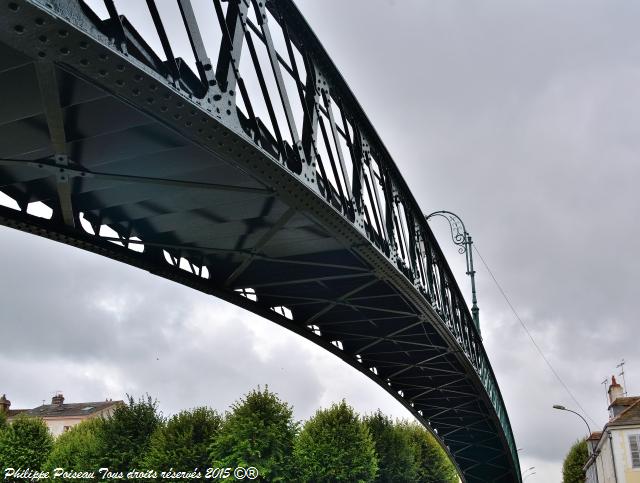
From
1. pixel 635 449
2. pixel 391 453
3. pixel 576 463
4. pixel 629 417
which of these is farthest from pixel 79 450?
pixel 576 463

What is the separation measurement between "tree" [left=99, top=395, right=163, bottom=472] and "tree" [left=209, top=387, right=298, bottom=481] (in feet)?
16.4

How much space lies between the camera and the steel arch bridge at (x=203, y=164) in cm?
728

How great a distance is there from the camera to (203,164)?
34.1ft

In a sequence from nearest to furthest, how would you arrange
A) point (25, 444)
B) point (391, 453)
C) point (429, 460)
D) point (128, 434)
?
point (128, 434)
point (25, 444)
point (391, 453)
point (429, 460)

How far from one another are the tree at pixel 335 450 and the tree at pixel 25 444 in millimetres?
17389

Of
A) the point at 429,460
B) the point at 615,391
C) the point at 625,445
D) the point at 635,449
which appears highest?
the point at 615,391

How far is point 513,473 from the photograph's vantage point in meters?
49.0

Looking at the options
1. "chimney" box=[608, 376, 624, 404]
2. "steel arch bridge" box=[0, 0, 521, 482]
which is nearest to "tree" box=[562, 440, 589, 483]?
"chimney" box=[608, 376, 624, 404]

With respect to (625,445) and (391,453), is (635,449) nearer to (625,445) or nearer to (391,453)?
(625,445)

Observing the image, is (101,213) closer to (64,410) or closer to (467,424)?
(467,424)

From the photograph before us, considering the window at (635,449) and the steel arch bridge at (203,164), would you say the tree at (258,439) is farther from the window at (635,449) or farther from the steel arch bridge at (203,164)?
the window at (635,449)

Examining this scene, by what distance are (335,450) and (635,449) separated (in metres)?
17.3

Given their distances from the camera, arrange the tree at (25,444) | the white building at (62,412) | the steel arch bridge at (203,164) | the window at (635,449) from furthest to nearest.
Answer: the white building at (62,412) < the tree at (25,444) < the window at (635,449) < the steel arch bridge at (203,164)

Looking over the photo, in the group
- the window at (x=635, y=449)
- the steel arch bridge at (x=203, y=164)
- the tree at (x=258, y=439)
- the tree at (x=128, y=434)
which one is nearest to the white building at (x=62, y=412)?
the tree at (x=128, y=434)
